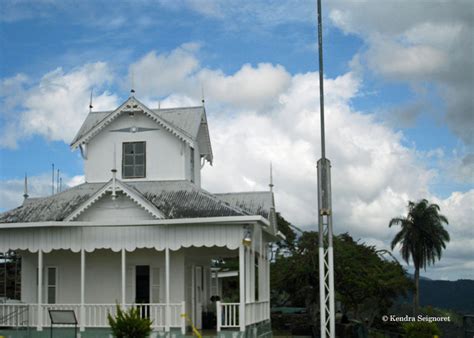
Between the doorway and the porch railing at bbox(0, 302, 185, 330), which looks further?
the doorway

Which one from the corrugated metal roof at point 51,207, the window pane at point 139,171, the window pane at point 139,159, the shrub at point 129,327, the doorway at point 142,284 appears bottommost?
the shrub at point 129,327

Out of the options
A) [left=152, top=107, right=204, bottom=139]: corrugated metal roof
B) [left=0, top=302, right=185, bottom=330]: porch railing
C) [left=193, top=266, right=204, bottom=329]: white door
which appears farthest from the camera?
[left=152, top=107, right=204, bottom=139]: corrugated metal roof

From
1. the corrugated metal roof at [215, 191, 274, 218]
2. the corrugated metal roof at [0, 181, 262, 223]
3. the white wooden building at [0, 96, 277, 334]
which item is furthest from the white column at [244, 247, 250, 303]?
the corrugated metal roof at [215, 191, 274, 218]

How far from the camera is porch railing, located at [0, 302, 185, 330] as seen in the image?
26203mm

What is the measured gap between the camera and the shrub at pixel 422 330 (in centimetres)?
2591

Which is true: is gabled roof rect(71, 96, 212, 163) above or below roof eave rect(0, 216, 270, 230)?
above

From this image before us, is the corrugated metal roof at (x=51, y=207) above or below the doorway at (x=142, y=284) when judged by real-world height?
above

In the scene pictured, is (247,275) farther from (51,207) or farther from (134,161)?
(51,207)

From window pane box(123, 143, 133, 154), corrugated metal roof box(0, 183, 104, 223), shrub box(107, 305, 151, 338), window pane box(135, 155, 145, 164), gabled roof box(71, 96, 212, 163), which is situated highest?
gabled roof box(71, 96, 212, 163)

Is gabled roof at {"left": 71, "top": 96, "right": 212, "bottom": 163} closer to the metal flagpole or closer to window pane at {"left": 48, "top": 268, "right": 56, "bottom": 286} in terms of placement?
window pane at {"left": 48, "top": 268, "right": 56, "bottom": 286}

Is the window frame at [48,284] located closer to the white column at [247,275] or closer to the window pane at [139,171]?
the window pane at [139,171]

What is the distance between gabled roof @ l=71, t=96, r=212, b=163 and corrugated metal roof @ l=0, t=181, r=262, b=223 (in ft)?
6.27

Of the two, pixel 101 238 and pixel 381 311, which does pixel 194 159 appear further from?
pixel 381 311

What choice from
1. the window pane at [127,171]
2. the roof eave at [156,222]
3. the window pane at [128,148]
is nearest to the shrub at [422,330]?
the roof eave at [156,222]
